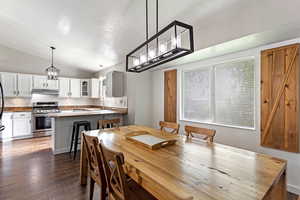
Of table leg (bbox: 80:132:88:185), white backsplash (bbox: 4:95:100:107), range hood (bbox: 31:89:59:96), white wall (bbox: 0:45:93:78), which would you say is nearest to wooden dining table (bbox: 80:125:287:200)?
table leg (bbox: 80:132:88:185)

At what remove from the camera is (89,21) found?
280 centimetres

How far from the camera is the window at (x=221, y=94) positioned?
2744 mm

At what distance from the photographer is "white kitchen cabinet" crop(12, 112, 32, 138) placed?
4.74 m

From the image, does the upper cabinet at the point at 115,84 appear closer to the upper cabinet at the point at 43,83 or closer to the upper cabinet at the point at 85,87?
the upper cabinet at the point at 85,87

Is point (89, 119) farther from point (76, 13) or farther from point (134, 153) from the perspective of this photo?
point (134, 153)

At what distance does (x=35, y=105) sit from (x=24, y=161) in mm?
2825

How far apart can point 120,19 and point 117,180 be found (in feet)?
8.14

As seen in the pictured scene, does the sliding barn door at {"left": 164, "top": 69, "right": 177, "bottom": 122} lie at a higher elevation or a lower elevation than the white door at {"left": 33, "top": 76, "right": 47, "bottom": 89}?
lower

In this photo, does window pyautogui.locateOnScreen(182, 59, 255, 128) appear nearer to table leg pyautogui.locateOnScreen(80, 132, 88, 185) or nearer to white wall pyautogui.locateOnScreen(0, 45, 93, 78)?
table leg pyautogui.locateOnScreen(80, 132, 88, 185)

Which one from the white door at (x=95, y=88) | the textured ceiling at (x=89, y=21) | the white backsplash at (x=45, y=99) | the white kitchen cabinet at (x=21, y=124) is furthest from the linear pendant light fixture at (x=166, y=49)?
the white backsplash at (x=45, y=99)

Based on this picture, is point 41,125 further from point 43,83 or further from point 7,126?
point 43,83

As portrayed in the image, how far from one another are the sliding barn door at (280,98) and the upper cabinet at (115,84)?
3515 mm

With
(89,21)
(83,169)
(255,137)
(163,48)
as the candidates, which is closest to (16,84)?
(89,21)

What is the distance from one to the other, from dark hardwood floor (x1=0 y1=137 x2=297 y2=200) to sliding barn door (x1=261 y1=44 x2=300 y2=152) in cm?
77
